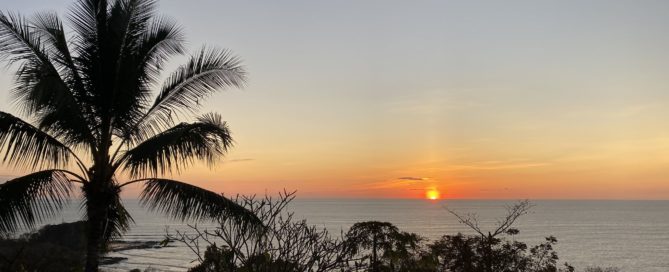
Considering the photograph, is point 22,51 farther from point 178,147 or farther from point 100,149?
point 178,147

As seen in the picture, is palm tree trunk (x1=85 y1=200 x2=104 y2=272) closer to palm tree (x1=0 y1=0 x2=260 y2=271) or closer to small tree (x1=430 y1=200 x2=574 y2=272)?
palm tree (x1=0 y1=0 x2=260 y2=271)

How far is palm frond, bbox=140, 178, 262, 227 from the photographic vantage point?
10.7 m

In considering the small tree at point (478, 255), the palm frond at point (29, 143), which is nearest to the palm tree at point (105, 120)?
the palm frond at point (29, 143)

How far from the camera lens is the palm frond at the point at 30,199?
366 inches

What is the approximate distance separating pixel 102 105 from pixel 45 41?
161cm

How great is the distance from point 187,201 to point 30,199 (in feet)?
8.72

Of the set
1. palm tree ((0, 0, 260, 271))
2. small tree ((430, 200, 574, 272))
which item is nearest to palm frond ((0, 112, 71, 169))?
palm tree ((0, 0, 260, 271))

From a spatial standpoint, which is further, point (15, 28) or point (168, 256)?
point (168, 256)

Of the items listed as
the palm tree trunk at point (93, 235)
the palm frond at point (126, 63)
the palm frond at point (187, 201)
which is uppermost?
the palm frond at point (126, 63)

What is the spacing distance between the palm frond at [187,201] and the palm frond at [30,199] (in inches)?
60.0

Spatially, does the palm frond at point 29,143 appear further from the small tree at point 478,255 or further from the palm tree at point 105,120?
the small tree at point 478,255

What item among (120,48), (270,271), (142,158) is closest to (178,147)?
(142,158)

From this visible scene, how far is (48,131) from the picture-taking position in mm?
10516

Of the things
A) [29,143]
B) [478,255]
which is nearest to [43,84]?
[29,143]
